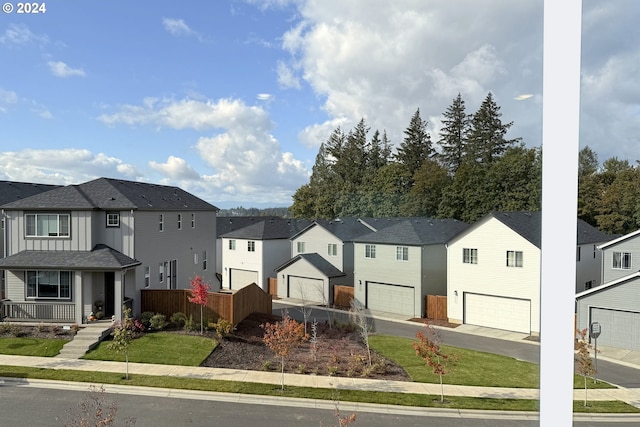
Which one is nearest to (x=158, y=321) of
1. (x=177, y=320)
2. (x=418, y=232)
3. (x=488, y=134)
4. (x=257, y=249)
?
(x=177, y=320)

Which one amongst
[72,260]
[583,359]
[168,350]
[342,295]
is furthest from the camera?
[72,260]

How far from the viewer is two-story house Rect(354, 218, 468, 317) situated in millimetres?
2125

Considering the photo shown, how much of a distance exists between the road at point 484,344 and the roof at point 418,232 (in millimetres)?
531

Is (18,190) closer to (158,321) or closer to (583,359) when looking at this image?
(158,321)

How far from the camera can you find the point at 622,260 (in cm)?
164

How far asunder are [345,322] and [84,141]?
2.00 metres

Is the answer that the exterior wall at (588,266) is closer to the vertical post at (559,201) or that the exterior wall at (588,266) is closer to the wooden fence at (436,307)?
the vertical post at (559,201)

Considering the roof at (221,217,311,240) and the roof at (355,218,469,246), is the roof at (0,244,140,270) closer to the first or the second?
the roof at (221,217,311,240)

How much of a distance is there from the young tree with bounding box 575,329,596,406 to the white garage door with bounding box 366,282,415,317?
0.81 m

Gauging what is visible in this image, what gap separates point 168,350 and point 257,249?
10.5ft

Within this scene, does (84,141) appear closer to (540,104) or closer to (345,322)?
(345,322)

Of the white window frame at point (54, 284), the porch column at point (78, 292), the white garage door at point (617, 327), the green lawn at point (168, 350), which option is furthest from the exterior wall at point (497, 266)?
the white window frame at point (54, 284)

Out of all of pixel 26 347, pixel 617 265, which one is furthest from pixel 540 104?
pixel 26 347

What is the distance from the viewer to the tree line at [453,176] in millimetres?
1755
